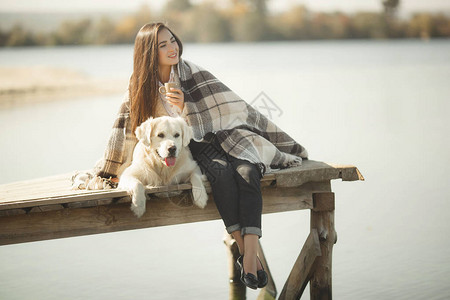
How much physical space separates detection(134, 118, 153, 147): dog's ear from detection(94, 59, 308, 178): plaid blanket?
0.31 metres

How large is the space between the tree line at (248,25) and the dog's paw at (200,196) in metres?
26.0

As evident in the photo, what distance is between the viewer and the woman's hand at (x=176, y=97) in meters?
3.96

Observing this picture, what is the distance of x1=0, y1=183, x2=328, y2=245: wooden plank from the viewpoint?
3.57 m

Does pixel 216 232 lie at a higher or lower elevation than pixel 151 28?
lower

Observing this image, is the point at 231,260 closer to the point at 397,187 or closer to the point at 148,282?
the point at 148,282

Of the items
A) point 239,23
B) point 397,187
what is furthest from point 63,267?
point 239,23

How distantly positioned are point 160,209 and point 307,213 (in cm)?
333

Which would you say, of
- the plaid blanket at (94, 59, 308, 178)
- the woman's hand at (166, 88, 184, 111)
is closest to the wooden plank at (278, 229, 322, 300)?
the plaid blanket at (94, 59, 308, 178)

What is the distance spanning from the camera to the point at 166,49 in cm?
400

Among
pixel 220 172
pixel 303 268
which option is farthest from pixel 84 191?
pixel 303 268

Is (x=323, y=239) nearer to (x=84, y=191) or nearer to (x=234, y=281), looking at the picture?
(x=234, y=281)

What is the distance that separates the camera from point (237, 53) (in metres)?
28.9

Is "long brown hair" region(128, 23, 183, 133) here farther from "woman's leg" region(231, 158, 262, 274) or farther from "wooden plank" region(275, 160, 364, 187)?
"wooden plank" region(275, 160, 364, 187)

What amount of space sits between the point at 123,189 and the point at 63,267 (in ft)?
7.48
